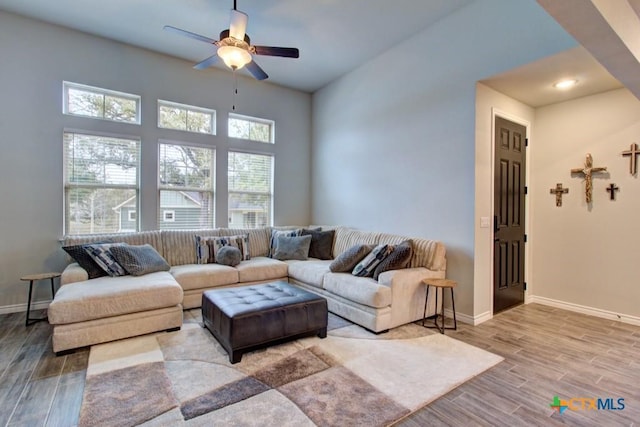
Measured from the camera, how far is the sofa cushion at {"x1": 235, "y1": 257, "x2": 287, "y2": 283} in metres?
4.17

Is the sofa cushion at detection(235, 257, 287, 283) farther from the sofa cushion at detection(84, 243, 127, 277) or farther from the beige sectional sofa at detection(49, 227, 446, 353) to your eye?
the sofa cushion at detection(84, 243, 127, 277)

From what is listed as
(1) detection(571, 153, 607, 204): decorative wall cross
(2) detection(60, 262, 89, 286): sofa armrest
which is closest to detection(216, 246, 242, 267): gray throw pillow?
(2) detection(60, 262, 89, 286): sofa armrest

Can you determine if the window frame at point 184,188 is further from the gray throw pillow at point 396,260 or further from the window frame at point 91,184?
the gray throw pillow at point 396,260

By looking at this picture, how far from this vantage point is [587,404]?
2.09 m

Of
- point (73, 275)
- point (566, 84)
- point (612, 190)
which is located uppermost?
point (566, 84)

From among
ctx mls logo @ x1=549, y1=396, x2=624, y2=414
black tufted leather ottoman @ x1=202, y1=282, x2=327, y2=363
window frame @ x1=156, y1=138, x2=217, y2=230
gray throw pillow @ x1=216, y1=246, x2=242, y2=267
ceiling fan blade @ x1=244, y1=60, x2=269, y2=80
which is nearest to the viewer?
ctx mls logo @ x1=549, y1=396, x2=624, y2=414

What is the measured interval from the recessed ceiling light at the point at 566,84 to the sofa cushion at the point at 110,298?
4657mm

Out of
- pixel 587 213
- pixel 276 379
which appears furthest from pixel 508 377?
pixel 587 213

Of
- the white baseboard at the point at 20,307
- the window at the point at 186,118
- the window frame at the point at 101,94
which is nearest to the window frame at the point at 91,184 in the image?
the window frame at the point at 101,94

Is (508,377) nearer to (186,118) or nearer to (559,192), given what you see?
(559,192)

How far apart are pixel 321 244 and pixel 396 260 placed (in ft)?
5.36

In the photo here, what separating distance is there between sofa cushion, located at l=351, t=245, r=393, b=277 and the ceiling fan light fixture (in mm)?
2408

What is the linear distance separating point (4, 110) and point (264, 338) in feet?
13.2

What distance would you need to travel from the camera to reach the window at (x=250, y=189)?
5.37 m
